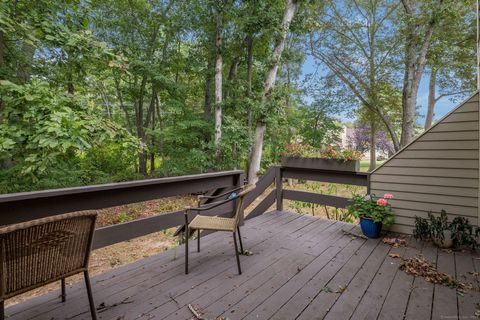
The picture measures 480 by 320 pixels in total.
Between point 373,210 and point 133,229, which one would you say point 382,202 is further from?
point 133,229

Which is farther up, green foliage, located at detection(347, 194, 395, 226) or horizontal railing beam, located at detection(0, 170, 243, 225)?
horizontal railing beam, located at detection(0, 170, 243, 225)

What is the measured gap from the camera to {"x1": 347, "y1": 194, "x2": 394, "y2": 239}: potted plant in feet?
9.72

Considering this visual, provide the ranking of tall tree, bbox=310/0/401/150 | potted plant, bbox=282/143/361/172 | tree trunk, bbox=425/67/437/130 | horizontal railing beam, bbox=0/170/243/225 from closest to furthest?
1. horizontal railing beam, bbox=0/170/243/225
2. potted plant, bbox=282/143/361/172
3. tall tree, bbox=310/0/401/150
4. tree trunk, bbox=425/67/437/130

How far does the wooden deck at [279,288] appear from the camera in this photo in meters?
Result: 1.64

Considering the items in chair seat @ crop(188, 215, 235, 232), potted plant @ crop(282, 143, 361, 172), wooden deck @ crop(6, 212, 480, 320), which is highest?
potted plant @ crop(282, 143, 361, 172)

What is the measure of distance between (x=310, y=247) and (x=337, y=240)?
0.42 meters

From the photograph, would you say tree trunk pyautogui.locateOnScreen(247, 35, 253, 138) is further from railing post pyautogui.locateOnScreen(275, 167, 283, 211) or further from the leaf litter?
the leaf litter

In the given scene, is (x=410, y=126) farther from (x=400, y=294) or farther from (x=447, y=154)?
(x=400, y=294)

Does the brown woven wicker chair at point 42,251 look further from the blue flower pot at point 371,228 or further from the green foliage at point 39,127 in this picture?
the blue flower pot at point 371,228

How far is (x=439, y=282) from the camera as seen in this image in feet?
6.50

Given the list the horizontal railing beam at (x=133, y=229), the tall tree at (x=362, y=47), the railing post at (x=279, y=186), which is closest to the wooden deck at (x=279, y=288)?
the horizontal railing beam at (x=133, y=229)

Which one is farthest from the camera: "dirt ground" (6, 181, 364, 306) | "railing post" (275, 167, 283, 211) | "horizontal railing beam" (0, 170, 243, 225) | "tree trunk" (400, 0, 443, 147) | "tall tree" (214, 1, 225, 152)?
"tall tree" (214, 1, 225, 152)

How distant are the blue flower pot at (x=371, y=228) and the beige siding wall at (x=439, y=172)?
35cm

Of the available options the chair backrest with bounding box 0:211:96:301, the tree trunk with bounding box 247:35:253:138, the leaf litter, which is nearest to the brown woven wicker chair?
the chair backrest with bounding box 0:211:96:301
